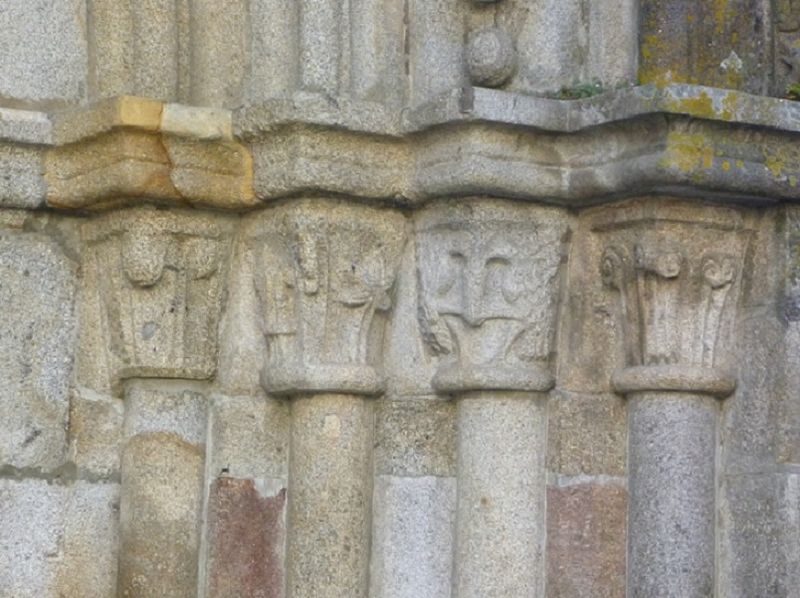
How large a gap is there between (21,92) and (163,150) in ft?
1.39

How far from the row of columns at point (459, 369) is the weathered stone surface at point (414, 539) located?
0.06 meters

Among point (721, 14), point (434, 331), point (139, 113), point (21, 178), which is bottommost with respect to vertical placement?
point (434, 331)

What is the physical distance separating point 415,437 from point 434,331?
273mm

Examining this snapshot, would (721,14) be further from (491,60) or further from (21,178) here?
(21,178)

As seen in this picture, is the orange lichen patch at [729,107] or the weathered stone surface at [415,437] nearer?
the orange lichen patch at [729,107]

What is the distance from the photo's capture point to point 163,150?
203 inches

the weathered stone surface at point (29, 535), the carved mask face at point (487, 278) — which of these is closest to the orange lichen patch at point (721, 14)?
the carved mask face at point (487, 278)

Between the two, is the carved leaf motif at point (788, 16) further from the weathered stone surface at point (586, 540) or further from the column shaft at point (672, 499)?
the weathered stone surface at point (586, 540)

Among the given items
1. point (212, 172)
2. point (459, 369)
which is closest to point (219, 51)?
point (212, 172)

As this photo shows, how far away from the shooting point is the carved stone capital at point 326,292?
518cm

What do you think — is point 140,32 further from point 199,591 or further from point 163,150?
point 199,591

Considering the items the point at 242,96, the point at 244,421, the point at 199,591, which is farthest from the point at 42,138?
the point at 199,591

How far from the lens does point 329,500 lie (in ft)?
17.0

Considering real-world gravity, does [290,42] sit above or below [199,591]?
above
